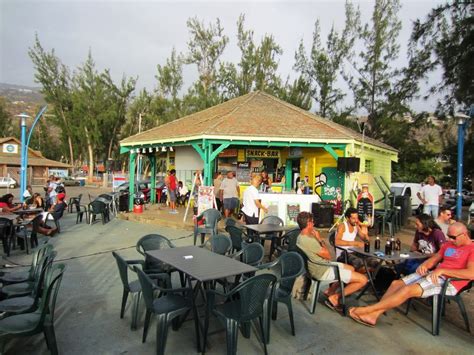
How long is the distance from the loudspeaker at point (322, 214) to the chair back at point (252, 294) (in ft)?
24.5

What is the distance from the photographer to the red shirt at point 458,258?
3916 millimetres

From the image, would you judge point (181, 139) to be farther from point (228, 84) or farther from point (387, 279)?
point (228, 84)

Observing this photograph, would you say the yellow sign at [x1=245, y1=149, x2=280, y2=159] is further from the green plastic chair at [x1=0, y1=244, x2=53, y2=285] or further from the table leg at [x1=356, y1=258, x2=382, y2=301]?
the green plastic chair at [x1=0, y1=244, x2=53, y2=285]

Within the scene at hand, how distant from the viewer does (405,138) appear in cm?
2427

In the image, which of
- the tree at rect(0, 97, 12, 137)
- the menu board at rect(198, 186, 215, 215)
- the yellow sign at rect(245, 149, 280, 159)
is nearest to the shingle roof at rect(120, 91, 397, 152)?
the yellow sign at rect(245, 149, 280, 159)

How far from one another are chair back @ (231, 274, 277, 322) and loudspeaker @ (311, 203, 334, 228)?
746 cm

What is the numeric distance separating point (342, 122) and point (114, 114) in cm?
2620

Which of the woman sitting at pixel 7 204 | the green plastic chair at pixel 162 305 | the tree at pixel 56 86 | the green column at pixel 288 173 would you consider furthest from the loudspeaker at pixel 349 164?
the tree at pixel 56 86

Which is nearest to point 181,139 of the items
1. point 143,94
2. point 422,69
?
point 422,69

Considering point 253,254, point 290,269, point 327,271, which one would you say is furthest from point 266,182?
point 290,269

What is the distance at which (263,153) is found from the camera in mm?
13766

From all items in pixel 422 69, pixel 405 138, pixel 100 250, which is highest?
pixel 422 69

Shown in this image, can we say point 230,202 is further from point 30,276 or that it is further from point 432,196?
point 30,276

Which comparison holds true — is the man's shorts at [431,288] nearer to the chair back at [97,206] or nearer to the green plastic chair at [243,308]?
the green plastic chair at [243,308]
